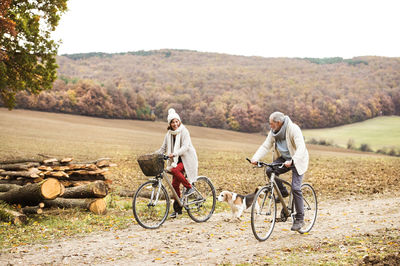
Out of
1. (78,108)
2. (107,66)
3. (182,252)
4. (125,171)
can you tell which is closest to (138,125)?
(78,108)

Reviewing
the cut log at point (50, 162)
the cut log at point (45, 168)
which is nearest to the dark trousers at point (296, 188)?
the cut log at point (45, 168)

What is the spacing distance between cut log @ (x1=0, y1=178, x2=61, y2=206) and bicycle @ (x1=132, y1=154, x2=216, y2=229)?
1917mm

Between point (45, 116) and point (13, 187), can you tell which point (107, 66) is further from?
point (13, 187)

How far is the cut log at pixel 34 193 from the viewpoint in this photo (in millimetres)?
8453

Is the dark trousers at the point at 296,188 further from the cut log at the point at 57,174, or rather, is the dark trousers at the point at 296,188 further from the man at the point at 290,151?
the cut log at the point at 57,174

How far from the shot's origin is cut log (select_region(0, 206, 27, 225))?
8.07 metres

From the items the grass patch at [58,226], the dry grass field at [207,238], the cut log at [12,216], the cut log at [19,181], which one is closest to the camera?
the dry grass field at [207,238]

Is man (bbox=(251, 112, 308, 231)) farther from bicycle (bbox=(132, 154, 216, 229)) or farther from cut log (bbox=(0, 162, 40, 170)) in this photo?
→ cut log (bbox=(0, 162, 40, 170))

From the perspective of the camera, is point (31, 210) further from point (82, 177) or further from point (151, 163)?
point (151, 163)

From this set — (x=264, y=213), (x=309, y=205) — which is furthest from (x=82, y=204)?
(x=309, y=205)

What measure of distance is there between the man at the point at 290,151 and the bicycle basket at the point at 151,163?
74.4 inches

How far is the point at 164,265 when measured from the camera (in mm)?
5453

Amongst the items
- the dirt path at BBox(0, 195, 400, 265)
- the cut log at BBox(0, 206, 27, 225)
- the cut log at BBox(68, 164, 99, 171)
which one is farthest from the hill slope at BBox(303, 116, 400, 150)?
the cut log at BBox(0, 206, 27, 225)

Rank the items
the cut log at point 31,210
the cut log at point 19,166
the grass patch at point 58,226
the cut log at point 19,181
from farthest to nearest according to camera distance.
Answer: the cut log at point 19,166, the cut log at point 19,181, the cut log at point 31,210, the grass patch at point 58,226
